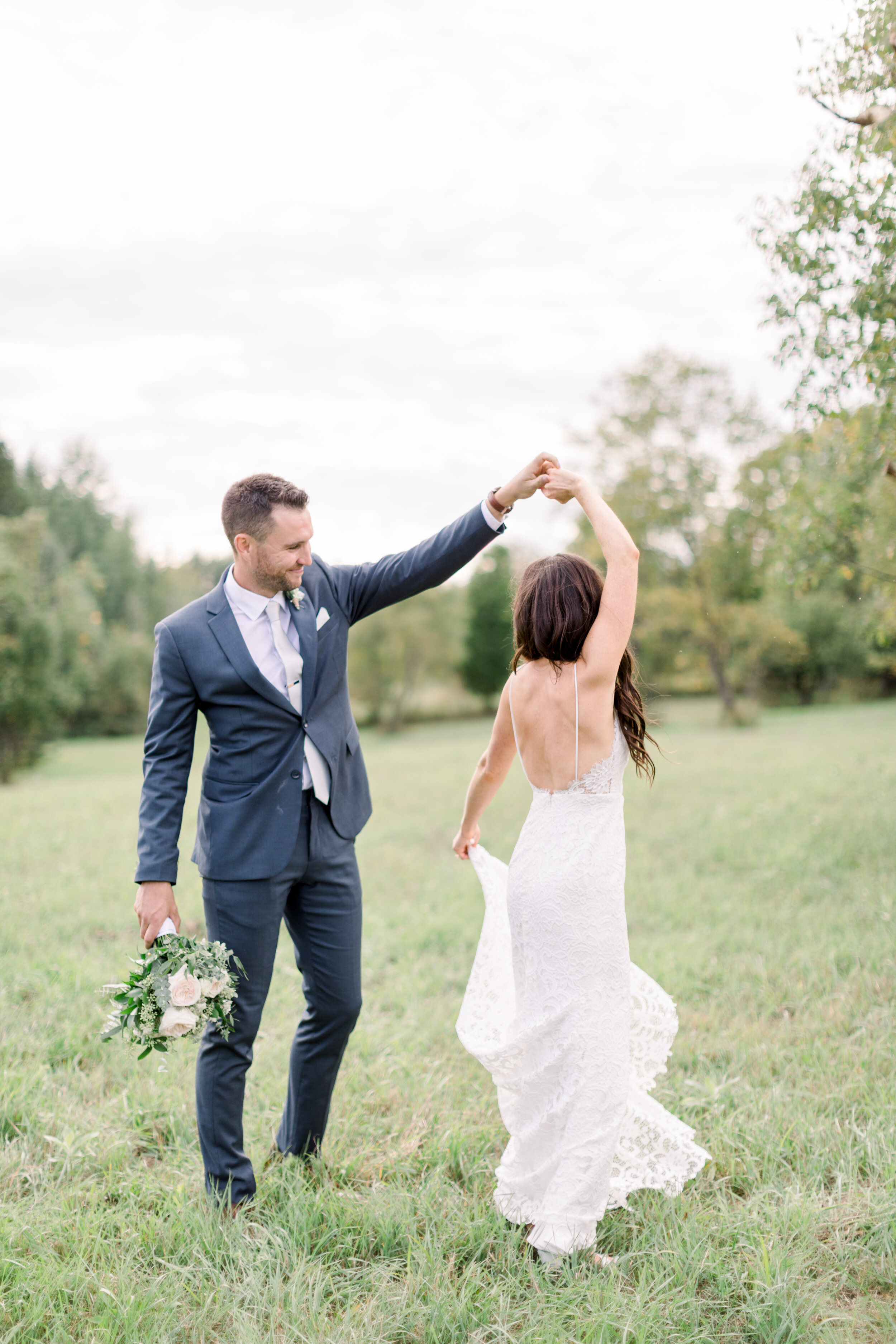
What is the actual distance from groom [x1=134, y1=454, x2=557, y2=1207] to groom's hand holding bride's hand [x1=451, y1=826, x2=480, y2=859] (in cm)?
44

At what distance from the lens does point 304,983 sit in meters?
3.46

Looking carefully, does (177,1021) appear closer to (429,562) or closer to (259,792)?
(259,792)

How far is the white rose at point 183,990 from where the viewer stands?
9.54 feet

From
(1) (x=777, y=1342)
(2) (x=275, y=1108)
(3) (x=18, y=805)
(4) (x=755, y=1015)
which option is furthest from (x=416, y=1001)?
(3) (x=18, y=805)

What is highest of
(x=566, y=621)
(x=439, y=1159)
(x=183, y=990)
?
(x=566, y=621)

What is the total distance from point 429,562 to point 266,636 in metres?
0.70

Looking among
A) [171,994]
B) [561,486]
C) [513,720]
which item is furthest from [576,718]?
[171,994]

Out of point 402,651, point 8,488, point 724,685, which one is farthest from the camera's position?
point 402,651

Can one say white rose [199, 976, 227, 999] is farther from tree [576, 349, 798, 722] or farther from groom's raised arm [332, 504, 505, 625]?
Answer: tree [576, 349, 798, 722]

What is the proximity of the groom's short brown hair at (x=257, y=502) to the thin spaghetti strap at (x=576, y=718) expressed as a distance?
3.80ft

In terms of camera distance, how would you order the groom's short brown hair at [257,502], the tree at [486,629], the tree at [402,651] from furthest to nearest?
the tree at [402,651] < the tree at [486,629] < the groom's short brown hair at [257,502]

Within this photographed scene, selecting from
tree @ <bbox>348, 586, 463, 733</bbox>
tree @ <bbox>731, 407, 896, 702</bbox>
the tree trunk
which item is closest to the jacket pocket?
tree @ <bbox>731, 407, 896, 702</bbox>

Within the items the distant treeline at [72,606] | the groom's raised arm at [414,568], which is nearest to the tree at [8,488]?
the distant treeline at [72,606]

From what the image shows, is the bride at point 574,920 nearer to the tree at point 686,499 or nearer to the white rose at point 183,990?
→ the white rose at point 183,990
